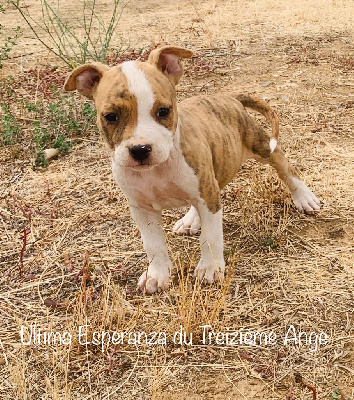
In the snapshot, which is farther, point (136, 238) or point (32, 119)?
point (32, 119)

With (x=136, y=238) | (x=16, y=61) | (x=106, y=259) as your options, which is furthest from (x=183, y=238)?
(x=16, y=61)

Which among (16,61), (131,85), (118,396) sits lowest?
(118,396)

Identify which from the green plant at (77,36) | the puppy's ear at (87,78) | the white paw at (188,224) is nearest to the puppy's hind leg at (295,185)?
the white paw at (188,224)

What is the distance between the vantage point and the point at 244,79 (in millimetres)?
7602

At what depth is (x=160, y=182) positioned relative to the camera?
329 centimetres

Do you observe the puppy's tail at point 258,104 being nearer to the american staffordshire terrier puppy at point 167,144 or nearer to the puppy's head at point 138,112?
the american staffordshire terrier puppy at point 167,144

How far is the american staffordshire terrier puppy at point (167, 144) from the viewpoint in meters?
2.89

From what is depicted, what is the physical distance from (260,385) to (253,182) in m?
2.21

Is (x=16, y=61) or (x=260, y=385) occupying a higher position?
(x=16, y=61)

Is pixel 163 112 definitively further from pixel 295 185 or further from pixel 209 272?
pixel 295 185

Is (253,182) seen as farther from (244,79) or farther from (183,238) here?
(244,79)

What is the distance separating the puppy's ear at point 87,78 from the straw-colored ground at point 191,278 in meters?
1.14

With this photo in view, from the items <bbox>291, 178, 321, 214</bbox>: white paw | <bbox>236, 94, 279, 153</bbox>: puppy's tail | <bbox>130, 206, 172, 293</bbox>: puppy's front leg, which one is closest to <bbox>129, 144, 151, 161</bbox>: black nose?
<bbox>130, 206, 172, 293</bbox>: puppy's front leg

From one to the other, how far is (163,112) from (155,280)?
1.25 m
